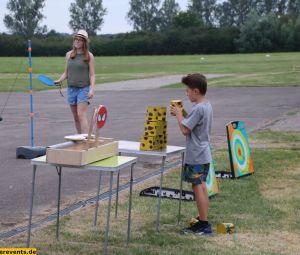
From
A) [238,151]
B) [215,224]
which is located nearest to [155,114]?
[215,224]

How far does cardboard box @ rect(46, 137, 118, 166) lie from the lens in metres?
5.50

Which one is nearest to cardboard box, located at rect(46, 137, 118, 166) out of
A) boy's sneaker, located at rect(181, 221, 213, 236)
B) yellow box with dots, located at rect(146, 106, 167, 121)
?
yellow box with dots, located at rect(146, 106, 167, 121)

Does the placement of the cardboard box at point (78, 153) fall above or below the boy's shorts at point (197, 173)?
above

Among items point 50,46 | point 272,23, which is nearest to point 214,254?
point 50,46

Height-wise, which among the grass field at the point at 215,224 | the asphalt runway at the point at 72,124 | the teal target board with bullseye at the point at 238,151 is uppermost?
the teal target board with bullseye at the point at 238,151

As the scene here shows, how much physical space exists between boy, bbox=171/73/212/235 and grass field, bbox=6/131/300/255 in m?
0.24

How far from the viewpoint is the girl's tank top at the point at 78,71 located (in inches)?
422

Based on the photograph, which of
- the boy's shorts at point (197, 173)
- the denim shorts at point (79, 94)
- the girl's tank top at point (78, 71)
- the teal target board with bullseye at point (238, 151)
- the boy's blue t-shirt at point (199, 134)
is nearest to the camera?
the boy's blue t-shirt at point (199, 134)

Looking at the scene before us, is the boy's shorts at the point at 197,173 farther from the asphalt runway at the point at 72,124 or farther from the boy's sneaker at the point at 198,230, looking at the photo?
the asphalt runway at the point at 72,124

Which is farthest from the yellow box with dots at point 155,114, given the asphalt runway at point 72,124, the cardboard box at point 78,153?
the asphalt runway at point 72,124

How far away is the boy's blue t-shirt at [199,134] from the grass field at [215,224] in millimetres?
724

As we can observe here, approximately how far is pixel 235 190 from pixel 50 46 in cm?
8589

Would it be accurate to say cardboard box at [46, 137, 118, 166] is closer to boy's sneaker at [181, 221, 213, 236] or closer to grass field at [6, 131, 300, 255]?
grass field at [6, 131, 300, 255]

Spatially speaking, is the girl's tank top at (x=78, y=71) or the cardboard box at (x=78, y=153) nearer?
the cardboard box at (x=78, y=153)
